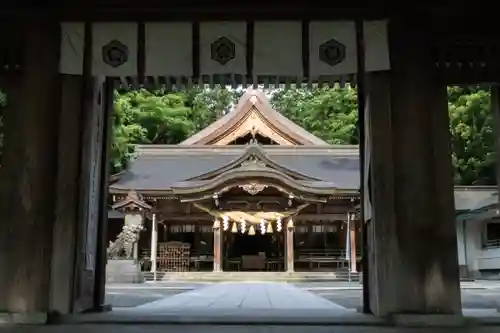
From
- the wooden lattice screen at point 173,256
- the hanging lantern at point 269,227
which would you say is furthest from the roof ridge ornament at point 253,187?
the wooden lattice screen at point 173,256

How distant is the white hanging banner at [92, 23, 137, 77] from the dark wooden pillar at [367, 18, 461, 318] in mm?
2375

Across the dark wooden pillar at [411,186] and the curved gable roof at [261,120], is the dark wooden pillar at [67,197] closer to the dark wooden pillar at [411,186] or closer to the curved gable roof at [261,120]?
the dark wooden pillar at [411,186]

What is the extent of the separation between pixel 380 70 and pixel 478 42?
1.01 metres

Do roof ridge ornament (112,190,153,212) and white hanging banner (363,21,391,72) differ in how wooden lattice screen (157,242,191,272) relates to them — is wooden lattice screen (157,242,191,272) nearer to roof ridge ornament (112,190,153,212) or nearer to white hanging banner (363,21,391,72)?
roof ridge ornament (112,190,153,212)

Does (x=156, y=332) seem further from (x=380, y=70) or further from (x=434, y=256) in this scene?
(x=380, y=70)

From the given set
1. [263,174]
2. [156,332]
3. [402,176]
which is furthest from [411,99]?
[263,174]

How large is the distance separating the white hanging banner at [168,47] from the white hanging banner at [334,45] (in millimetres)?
1209

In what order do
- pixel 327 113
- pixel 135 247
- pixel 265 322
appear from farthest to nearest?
pixel 327 113
pixel 135 247
pixel 265 322

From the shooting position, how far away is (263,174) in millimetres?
19312

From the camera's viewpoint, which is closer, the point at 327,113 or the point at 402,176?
the point at 402,176

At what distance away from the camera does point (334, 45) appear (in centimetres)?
556

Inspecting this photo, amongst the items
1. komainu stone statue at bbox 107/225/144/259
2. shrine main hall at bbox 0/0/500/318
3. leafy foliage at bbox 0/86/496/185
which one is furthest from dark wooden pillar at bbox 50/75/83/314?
komainu stone statue at bbox 107/225/144/259

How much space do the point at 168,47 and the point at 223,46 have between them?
0.54 meters

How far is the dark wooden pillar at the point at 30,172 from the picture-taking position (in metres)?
5.15
